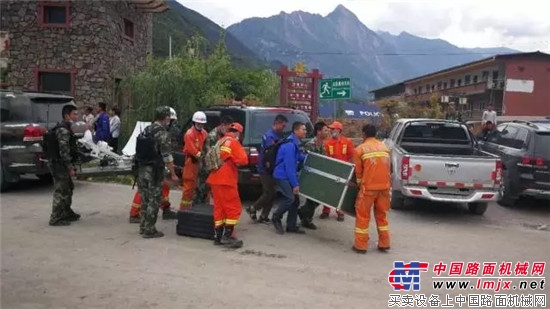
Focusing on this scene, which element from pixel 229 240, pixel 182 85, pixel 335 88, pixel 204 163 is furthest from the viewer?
pixel 182 85

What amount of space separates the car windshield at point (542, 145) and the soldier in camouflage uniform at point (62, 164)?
7717 millimetres

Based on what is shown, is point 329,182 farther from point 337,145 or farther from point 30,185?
point 30,185

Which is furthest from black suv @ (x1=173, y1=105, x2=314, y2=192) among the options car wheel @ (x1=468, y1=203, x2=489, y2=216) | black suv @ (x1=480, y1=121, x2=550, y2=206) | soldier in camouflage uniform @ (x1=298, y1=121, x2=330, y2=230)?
black suv @ (x1=480, y1=121, x2=550, y2=206)

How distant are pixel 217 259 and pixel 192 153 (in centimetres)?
209

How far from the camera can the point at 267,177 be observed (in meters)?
7.22

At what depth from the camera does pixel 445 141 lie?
392 inches

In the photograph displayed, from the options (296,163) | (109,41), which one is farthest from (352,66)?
(296,163)

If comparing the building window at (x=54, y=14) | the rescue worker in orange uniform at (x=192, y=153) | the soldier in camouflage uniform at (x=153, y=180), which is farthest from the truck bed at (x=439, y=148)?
the building window at (x=54, y=14)

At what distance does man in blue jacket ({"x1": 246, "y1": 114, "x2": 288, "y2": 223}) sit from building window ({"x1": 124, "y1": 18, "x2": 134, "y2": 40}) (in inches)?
525

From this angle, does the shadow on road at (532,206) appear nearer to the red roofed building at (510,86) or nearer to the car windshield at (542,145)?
the car windshield at (542,145)

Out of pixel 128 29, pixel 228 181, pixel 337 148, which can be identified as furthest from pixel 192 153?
pixel 128 29

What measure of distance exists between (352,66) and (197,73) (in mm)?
148215

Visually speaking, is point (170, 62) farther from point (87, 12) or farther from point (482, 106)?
point (482, 106)

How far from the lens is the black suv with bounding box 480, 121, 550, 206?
889 cm
